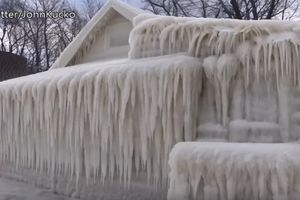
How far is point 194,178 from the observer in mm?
5355

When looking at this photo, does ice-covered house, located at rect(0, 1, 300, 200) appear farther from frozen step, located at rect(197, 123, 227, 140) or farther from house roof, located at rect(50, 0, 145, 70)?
house roof, located at rect(50, 0, 145, 70)

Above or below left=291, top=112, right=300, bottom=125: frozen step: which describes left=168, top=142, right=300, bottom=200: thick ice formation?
below

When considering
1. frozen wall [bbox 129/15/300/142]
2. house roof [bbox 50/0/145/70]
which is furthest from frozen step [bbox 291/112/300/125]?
house roof [bbox 50/0/145/70]

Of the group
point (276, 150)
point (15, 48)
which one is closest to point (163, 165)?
point (276, 150)

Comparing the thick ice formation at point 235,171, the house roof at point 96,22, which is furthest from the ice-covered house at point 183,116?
the house roof at point 96,22

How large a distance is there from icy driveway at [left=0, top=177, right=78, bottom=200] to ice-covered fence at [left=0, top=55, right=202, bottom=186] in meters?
0.39

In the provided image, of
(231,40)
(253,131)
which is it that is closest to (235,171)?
(253,131)

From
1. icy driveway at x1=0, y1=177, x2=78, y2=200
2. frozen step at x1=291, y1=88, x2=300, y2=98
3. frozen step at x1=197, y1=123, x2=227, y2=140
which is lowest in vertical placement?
icy driveway at x1=0, y1=177, x2=78, y2=200

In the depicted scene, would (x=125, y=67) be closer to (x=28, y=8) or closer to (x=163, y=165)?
(x=163, y=165)

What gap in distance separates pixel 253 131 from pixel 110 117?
90.8 inches

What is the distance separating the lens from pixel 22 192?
8.52 meters

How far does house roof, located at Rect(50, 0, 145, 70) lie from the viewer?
10.6 m

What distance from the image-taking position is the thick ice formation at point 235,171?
4.90m

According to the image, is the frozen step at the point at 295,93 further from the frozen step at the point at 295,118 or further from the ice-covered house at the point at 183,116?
the frozen step at the point at 295,118
